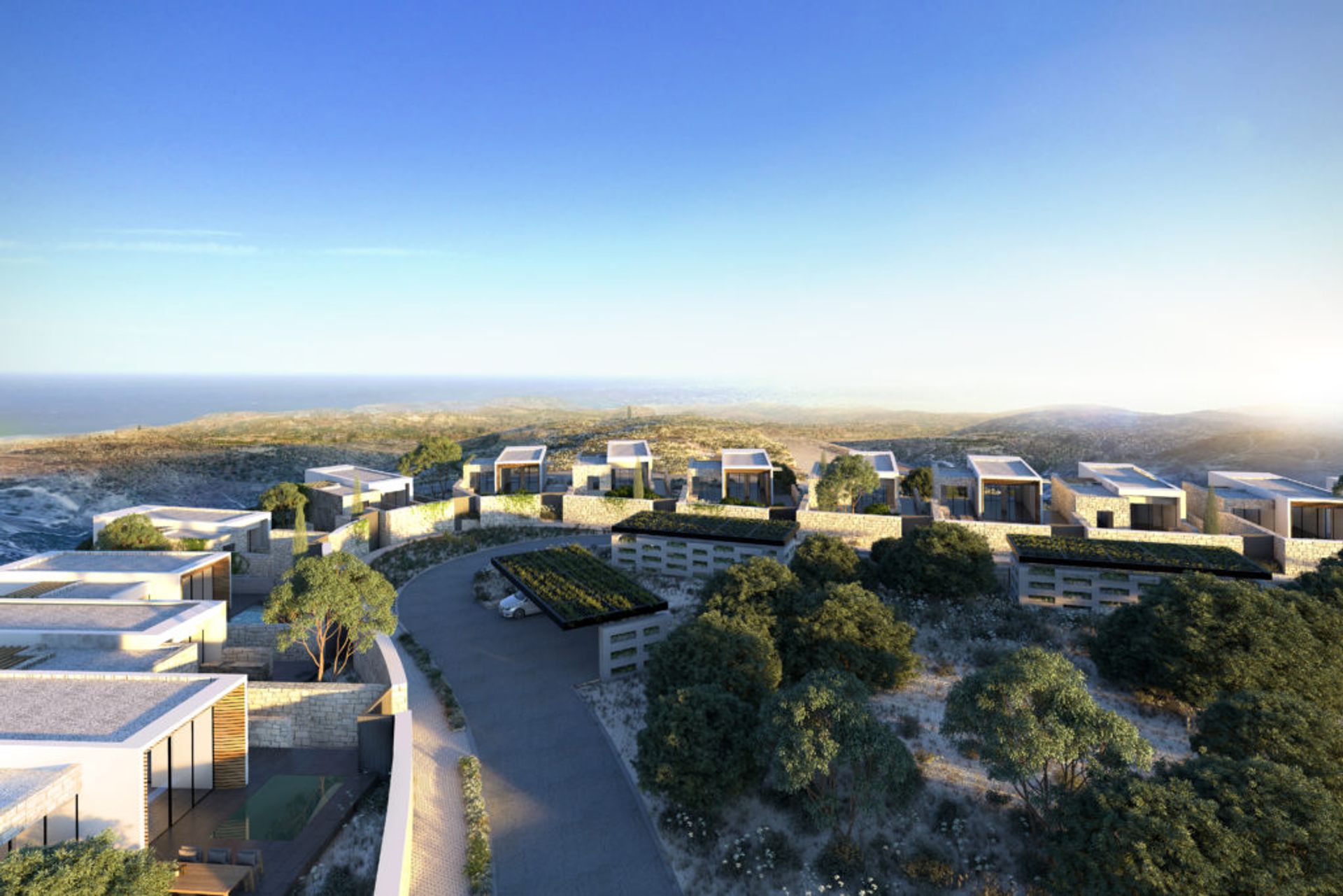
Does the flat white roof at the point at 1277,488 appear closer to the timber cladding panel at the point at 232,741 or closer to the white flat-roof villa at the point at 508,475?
the white flat-roof villa at the point at 508,475

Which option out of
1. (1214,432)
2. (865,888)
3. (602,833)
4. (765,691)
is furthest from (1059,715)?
(1214,432)

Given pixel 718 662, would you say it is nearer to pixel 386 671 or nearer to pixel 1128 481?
pixel 386 671

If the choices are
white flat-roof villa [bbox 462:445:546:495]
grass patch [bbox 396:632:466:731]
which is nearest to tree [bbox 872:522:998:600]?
grass patch [bbox 396:632:466:731]

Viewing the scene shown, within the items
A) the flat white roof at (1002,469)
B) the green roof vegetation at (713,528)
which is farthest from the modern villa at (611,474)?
the flat white roof at (1002,469)

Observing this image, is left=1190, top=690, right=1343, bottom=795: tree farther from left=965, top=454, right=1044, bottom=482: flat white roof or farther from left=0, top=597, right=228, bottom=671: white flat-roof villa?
left=0, top=597, right=228, bottom=671: white flat-roof villa

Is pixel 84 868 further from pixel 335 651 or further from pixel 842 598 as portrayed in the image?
pixel 842 598

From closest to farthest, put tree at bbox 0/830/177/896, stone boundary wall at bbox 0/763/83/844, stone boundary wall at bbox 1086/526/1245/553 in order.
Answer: tree at bbox 0/830/177/896 < stone boundary wall at bbox 0/763/83/844 < stone boundary wall at bbox 1086/526/1245/553

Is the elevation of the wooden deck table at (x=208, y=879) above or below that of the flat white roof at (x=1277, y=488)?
below
